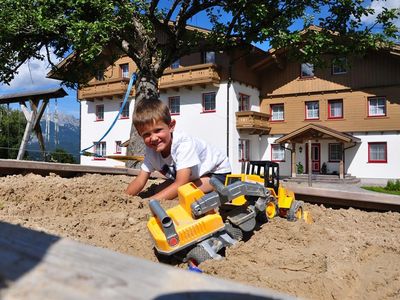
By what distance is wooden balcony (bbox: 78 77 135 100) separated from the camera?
24.9 meters

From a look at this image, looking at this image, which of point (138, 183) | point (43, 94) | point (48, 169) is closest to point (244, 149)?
point (43, 94)

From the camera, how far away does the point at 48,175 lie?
4910 millimetres

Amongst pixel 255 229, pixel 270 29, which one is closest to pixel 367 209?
pixel 255 229

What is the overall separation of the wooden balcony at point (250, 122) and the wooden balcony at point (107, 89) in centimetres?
755

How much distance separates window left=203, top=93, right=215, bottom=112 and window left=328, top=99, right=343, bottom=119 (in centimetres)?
673

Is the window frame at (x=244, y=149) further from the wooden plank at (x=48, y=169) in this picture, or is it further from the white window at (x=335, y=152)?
the wooden plank at (x=48, y=169)

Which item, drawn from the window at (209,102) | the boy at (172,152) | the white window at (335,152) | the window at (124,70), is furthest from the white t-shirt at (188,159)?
the window at (124,70)

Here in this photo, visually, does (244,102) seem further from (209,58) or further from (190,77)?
(190,77)

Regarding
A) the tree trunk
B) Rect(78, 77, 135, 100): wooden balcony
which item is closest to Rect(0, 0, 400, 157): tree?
the tree trunk

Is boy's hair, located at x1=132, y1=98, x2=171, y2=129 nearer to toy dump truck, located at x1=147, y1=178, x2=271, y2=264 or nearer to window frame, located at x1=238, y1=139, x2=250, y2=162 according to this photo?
toy dump truck, located at x1=147, y1=178, x2=271, y2=264

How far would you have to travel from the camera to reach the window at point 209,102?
2223 cm

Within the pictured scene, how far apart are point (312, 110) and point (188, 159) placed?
21032mm

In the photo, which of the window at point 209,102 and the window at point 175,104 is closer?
the window at point 209,102

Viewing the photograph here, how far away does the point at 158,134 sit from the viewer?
9.92 ft
